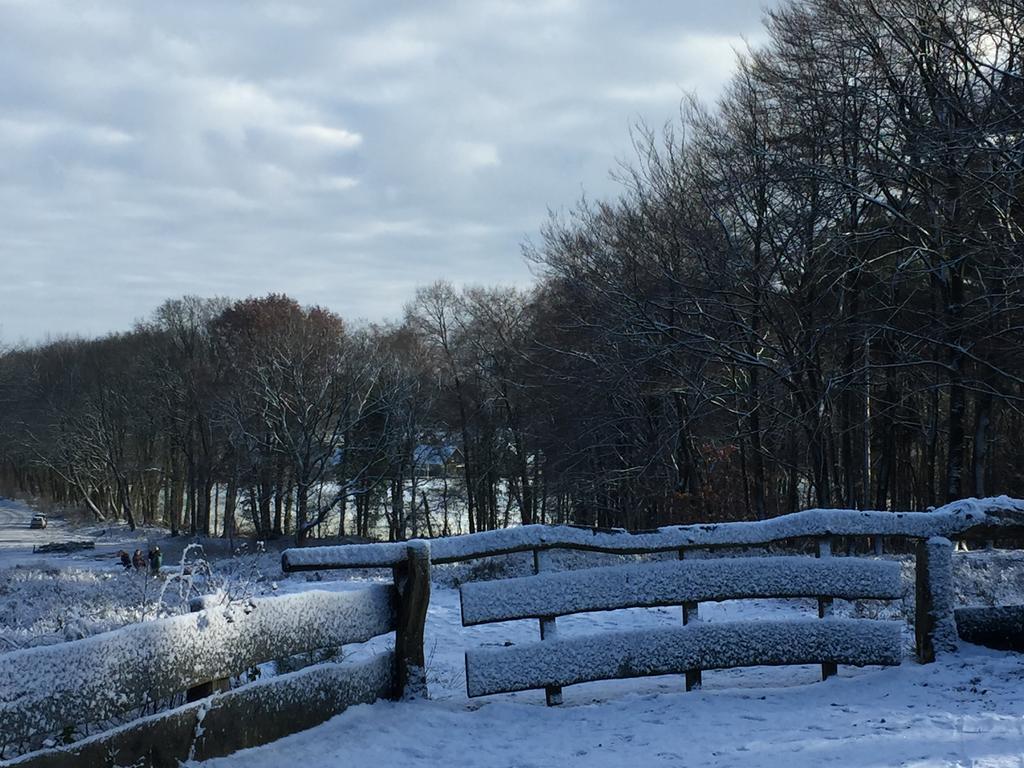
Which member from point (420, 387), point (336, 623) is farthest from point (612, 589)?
point (420, 387)

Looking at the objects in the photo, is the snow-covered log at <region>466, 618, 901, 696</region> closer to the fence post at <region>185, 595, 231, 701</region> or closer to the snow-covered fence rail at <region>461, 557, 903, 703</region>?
the snow-covered fence rail at <region>461, 557, 903, 703</region>

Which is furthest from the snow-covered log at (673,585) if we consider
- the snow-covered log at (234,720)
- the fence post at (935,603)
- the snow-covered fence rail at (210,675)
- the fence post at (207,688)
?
the fence post at (207,688)

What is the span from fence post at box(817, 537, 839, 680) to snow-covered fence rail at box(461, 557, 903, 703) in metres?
0.02

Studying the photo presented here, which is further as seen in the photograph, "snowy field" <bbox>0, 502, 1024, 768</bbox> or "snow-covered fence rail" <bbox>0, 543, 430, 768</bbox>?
"snowy field" <bbox>0, 502, 1024, 768</bbox>

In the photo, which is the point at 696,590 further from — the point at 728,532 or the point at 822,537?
the point at 822,537

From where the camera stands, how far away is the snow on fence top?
6.26 metres

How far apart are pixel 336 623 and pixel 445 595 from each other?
385 inches

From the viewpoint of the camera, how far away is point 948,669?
625 cm

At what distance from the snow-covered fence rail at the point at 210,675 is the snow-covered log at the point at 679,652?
0.59 m

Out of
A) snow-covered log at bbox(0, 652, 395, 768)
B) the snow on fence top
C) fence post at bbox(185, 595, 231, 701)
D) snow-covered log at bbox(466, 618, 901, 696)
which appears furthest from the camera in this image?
the snow on fence top

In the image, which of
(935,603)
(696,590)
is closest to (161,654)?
(696,590)

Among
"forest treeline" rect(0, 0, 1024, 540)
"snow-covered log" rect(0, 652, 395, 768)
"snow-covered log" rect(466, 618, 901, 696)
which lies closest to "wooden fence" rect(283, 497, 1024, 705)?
"snow-covered log" rect(466, 618, 901, 696)

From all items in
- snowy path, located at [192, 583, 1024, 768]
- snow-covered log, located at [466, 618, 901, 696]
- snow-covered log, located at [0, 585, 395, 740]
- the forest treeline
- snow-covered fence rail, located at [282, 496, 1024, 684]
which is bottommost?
snowy path, located at [192, 583, 1024, 768]

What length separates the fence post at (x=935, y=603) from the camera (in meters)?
6.48
